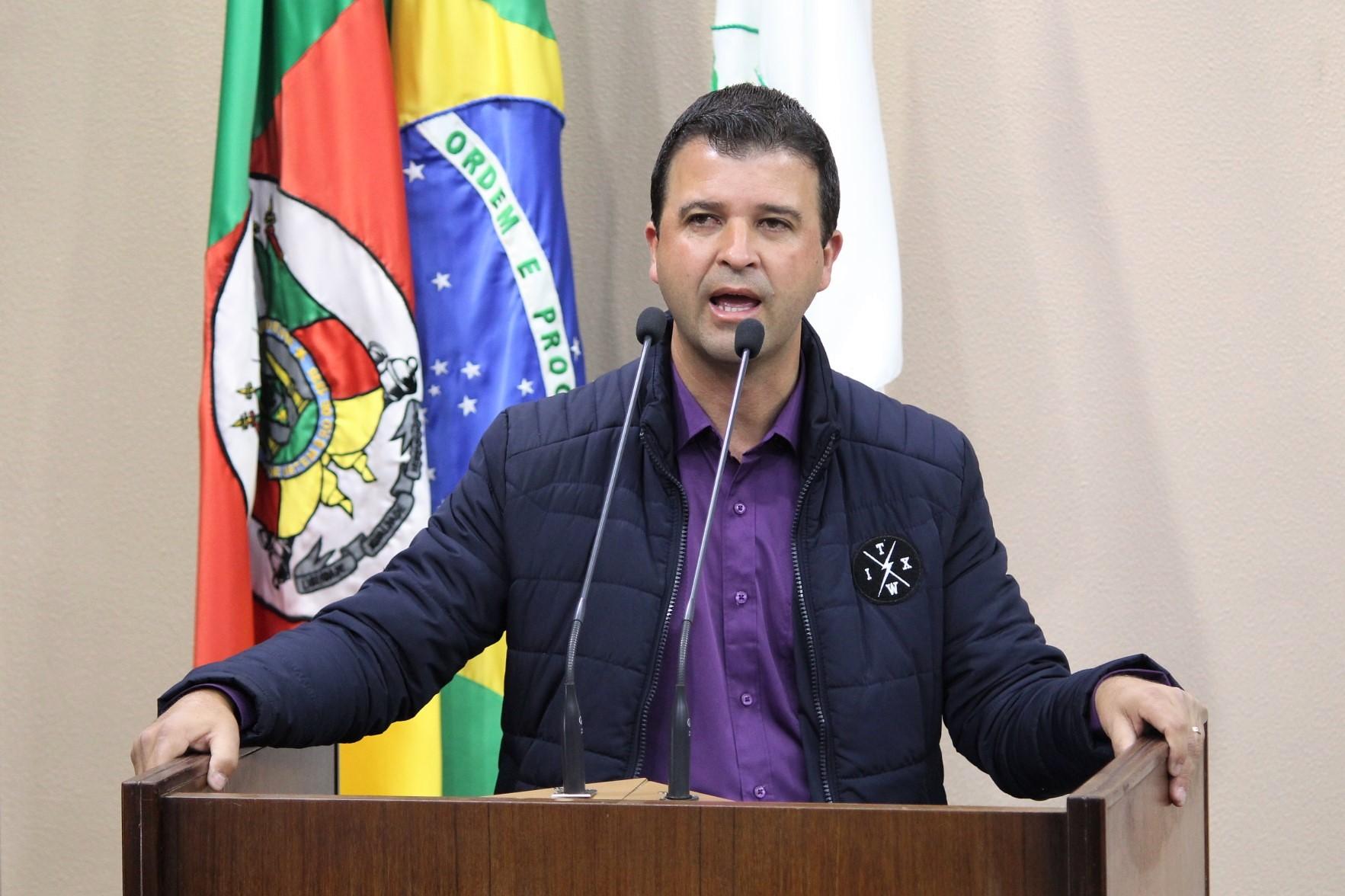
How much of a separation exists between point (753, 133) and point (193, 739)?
99 centimetres

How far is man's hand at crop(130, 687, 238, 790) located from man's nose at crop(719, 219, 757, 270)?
78cm

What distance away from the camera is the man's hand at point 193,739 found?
1.23 m

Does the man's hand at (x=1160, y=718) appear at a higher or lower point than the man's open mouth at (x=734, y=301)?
lower

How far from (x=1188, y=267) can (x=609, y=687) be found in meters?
1.49

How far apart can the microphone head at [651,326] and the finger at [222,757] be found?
0.60m

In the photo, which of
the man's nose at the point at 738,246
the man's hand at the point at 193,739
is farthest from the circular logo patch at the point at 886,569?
the man's hand at the point at 193,739

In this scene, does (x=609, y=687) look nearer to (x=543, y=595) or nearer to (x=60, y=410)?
(x=543, y=595)

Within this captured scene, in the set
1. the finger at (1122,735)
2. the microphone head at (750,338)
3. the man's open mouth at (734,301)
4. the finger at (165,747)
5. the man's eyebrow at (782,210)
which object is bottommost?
the finger at (1122,735)

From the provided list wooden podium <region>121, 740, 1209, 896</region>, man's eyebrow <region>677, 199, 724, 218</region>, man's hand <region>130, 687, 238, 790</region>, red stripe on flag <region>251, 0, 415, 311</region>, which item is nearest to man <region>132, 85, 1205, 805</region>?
man's eyebrow <region>677, 199, 724, 218</region>

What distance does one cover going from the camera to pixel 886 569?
1756mm

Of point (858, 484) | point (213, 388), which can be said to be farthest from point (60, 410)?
point (858, 484)

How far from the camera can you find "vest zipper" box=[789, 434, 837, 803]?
1.68 meters

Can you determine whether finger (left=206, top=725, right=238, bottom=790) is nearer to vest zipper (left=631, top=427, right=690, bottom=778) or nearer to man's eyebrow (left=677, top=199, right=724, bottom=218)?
vest zipper (left=631, top=427, right=690, bottom=778)

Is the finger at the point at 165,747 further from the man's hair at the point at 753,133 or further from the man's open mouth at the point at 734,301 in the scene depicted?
the man's hair at the point at 753,133
